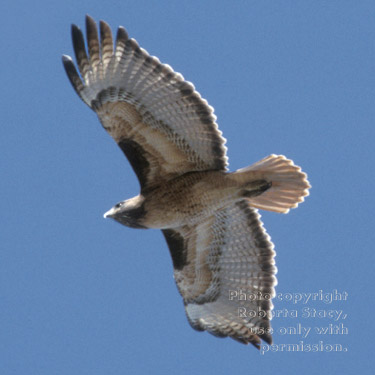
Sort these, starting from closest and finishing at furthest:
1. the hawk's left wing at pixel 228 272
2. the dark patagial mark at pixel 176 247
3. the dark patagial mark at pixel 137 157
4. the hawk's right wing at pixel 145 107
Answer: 1. the hawk's right wing at pixel 145 107
2. the dark patagial mark at pixel 137 157
3. the hawk's left wing at pixel 228 272
4. the dark patagial mark at pixel 176 247

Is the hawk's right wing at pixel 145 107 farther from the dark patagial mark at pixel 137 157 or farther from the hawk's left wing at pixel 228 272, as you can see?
the hawk's left wing at pixel 228 272

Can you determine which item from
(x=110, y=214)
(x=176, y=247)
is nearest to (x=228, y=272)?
(x=176, y=247)

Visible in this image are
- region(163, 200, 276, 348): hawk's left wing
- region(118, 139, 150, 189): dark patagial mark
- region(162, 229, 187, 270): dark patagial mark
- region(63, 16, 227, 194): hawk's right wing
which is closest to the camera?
region(63, 16, 227, 194): hawk's right wing

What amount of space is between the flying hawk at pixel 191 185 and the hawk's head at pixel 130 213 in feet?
0.04

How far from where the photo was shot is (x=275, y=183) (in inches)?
339

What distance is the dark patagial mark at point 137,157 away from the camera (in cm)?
846

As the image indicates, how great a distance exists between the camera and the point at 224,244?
9258 mm

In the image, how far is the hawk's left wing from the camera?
9039mm

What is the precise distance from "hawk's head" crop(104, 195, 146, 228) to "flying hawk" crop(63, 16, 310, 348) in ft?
0.04

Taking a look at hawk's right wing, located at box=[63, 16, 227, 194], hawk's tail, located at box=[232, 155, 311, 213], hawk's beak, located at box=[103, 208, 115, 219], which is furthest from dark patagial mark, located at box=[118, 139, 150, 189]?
hawk's tail, located at box=[232, 155, 311, 213]

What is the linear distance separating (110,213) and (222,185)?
1.26 metres

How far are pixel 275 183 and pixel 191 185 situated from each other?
93 centimetres

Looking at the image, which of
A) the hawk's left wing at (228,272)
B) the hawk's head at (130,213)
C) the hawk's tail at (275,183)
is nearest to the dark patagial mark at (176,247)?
the hawk's left wing at (228,272)

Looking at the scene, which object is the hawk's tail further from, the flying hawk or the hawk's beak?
the hawk's beak
